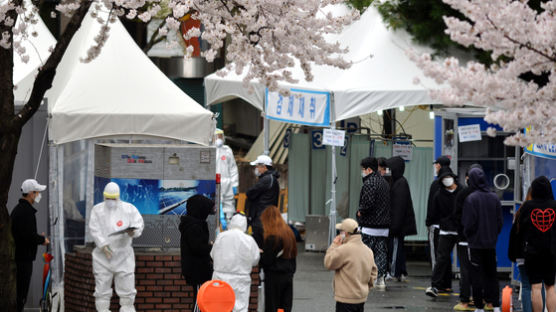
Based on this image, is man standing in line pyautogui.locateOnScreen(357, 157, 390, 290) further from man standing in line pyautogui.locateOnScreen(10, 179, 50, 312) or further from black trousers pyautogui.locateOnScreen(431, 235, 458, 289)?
man standing in line pyautogui.locateOnScreen(10, 179, 50, 312)

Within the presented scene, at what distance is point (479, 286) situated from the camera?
1270 cm

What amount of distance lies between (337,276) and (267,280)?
3.19 ft

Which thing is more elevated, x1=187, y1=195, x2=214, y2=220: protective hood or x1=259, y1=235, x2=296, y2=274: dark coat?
x1=187, y1=195, x2=214, y2=220: protective hood

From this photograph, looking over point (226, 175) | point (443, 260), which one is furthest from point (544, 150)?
point (226, 175)

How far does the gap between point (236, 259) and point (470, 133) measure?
636cm

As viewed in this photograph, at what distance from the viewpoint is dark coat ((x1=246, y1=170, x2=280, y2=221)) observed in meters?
15.3

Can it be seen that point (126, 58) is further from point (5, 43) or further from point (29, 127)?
point (5, 43)

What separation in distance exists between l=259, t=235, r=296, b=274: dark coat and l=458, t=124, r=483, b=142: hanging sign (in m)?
5.60

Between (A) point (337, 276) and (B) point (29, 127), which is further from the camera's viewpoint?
(B) point (29, 127)

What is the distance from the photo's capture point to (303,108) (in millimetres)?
17984

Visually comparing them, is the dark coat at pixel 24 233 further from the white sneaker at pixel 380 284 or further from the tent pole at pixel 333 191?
the tent pole at pixel 333 191

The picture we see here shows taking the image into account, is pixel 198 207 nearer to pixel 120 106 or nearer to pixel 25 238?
pixel 25 238

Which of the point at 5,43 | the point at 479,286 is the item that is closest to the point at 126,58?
the point at 5,43

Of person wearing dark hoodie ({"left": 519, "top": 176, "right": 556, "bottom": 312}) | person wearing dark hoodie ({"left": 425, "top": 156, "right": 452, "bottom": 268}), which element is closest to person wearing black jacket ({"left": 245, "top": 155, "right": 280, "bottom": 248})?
person wearing dark hoodie ({"left": 425, "top": 156, "right": 452, "bottom": 268})
